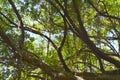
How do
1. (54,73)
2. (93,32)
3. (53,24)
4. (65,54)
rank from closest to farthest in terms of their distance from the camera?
(54,73), (53,24), (65,54), (93,32)

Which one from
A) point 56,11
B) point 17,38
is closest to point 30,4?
point 56,11

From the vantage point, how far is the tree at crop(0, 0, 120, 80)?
5.41m

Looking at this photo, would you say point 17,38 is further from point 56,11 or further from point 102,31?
point 102,31

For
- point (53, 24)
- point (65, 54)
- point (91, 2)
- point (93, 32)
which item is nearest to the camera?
point (91, 2)

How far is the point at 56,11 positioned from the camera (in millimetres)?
6301

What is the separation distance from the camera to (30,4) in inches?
255

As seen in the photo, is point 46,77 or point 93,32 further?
point 93,32

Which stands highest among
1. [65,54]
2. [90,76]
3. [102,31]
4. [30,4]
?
[30,4]

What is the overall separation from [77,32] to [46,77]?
3.48 feet

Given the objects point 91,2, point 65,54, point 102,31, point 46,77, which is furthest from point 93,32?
point 46,77

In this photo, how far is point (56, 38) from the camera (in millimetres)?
7293

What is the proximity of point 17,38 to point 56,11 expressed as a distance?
3.61 feet

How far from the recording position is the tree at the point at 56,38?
541 cm

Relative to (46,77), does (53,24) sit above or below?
above
